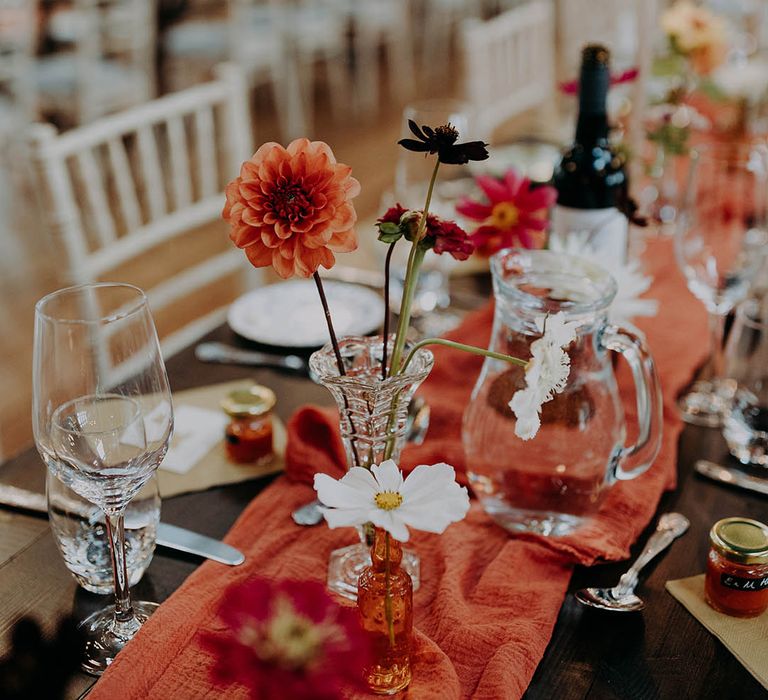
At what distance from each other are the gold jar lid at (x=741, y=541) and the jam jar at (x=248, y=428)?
44 centimetres

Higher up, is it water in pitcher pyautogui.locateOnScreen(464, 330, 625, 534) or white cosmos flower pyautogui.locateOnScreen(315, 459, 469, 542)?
white cosmos flower pyautogui.locateOnScreen(315, 459, 469, 542)

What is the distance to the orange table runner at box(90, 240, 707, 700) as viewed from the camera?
668 mm

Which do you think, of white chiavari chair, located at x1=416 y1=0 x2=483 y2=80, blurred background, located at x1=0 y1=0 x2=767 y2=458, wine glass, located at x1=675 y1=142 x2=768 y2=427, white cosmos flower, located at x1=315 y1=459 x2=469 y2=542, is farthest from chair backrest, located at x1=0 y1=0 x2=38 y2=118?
white cosmos flower, located at x1=315 y1=459 x2=469 y2=542

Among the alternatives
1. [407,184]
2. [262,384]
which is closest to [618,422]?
[262,384]

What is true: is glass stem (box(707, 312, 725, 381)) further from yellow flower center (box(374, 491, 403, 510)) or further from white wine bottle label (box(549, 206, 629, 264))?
yellow flower center (box(374, 491, 403, 510))

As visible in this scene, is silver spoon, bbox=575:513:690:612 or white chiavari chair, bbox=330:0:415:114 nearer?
silver spoon, bbox=575:513:690:612

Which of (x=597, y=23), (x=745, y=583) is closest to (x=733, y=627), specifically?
(x=745, y=583)

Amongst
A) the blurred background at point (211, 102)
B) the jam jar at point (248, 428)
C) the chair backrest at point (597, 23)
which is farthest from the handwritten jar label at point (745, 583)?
the chair backrest at point (597, 23)

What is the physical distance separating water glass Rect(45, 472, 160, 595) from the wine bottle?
0.53 m

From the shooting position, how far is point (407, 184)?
1.29 meters

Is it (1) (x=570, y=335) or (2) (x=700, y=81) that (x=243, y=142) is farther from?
(1) (x=570, y=335)

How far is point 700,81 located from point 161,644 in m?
1.56

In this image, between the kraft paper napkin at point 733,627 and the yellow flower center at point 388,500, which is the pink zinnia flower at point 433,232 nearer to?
the yellow flower center at point 388,500

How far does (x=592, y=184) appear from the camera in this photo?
41.4 inches
